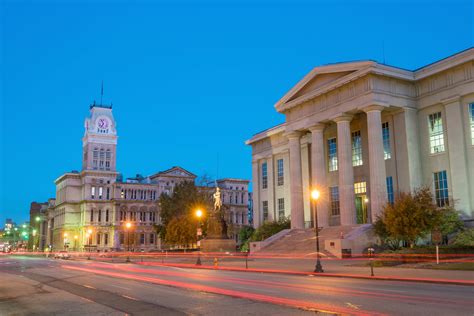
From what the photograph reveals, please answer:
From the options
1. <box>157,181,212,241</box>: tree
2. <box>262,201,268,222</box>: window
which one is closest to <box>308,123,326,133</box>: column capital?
<box>262,201,268,222</box>: window

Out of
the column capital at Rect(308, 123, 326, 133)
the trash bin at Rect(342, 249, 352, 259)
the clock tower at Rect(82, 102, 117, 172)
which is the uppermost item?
the clock tower at Rect(82, 102, 117, 172)

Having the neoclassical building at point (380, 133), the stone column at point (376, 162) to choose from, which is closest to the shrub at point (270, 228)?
the neoclassical building at point (380, 133)

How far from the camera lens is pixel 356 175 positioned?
2026 inches

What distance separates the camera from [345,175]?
4697 centimetres

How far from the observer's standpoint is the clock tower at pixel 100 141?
139 meters

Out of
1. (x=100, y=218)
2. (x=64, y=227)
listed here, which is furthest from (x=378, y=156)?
(x=64, y=227)

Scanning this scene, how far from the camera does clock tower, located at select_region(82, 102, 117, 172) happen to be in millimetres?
139250

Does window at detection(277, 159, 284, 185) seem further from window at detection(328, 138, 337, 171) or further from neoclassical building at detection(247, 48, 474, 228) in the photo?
window at detection(328, 138, 337, 171)

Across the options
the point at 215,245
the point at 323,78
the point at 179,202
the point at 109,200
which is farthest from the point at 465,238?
the point at 109,200

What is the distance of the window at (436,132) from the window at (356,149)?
8.11m

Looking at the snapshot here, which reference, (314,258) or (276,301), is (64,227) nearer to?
(314,258)

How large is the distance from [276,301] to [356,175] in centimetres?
3906

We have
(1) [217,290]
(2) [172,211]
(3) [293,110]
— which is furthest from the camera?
(2) [172,211]

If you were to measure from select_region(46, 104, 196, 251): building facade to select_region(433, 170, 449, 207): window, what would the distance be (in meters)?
90.4
